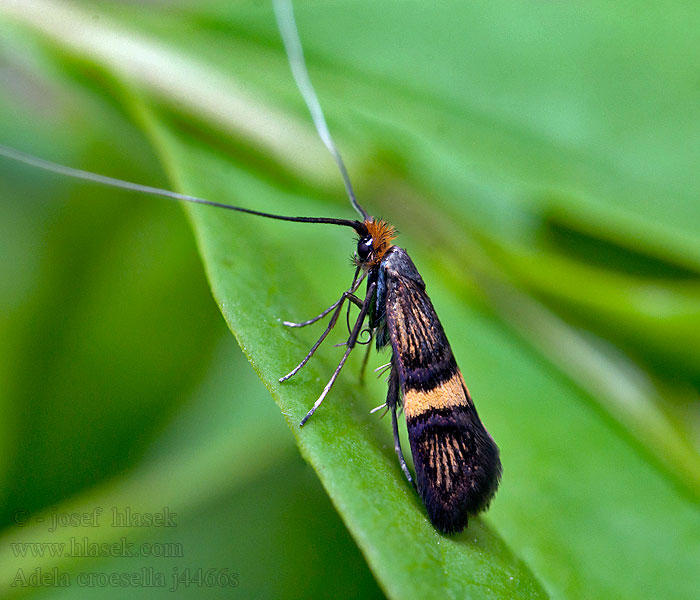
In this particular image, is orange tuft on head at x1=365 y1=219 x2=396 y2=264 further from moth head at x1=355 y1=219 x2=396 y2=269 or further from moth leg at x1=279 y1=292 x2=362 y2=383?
moth leg at x1=279 y1=292 x2=362 y2=383

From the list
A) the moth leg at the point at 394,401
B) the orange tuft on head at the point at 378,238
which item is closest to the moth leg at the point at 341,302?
the orange tuft on head at the point at 378,238

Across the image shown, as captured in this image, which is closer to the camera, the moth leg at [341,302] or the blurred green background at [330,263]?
the moth leg at [341,302]

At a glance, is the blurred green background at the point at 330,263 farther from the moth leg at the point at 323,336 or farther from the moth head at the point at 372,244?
the moth head at the point at 372,244

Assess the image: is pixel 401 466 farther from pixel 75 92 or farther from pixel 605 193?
pixel 75 92

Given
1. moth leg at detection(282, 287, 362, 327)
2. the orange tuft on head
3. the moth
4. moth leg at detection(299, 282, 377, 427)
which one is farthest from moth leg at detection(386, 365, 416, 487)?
the orange tuft on head

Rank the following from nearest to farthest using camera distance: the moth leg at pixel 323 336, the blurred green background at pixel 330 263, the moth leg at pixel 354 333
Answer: the moth leg at pixel 323 336
the moth leg at pixel 354 333
the blurred green background at pixel 330 263

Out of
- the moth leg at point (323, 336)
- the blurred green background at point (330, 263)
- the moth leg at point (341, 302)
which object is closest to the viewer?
the moth leg at point (323, 336)

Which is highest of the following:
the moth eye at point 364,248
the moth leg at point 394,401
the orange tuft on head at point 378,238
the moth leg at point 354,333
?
the orange tuft on head at point 378,238
